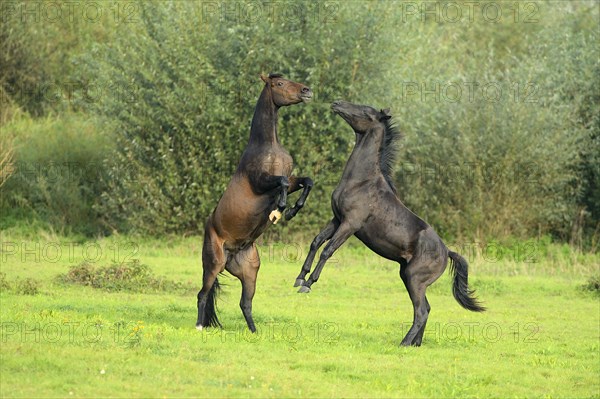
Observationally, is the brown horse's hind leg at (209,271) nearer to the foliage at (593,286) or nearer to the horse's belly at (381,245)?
the horse's belly at (381,245)

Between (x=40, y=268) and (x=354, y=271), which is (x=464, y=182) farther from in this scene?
(x=40, y=268)

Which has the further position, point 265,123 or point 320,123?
point 320,123

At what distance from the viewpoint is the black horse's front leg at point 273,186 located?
11.3 metres

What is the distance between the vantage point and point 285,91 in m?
12.1

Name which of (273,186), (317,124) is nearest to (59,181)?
(317,124)

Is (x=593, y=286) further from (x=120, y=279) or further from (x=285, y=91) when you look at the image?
(x=285, y=91)

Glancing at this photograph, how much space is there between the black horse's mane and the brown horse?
3.26 ft

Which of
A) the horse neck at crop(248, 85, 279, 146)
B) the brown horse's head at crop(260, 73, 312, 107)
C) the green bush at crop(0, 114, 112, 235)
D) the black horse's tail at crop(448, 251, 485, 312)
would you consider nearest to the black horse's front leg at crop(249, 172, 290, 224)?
the horse neck at crop(248, 85, 279, 146)

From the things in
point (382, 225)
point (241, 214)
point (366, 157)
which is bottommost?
point (241, 214)

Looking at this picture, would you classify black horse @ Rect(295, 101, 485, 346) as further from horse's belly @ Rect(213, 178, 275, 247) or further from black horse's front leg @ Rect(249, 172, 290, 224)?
horse's belly @ Rect(213, 178, 275, 247)

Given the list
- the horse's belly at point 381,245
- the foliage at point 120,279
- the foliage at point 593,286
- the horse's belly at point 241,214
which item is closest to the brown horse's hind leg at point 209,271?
the horse's belly at point 241,214

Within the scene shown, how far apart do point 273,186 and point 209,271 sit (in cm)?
131

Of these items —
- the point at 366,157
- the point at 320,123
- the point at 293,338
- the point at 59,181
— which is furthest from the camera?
the point at 59,181

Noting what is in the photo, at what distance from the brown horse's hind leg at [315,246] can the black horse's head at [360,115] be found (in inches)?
48.6
